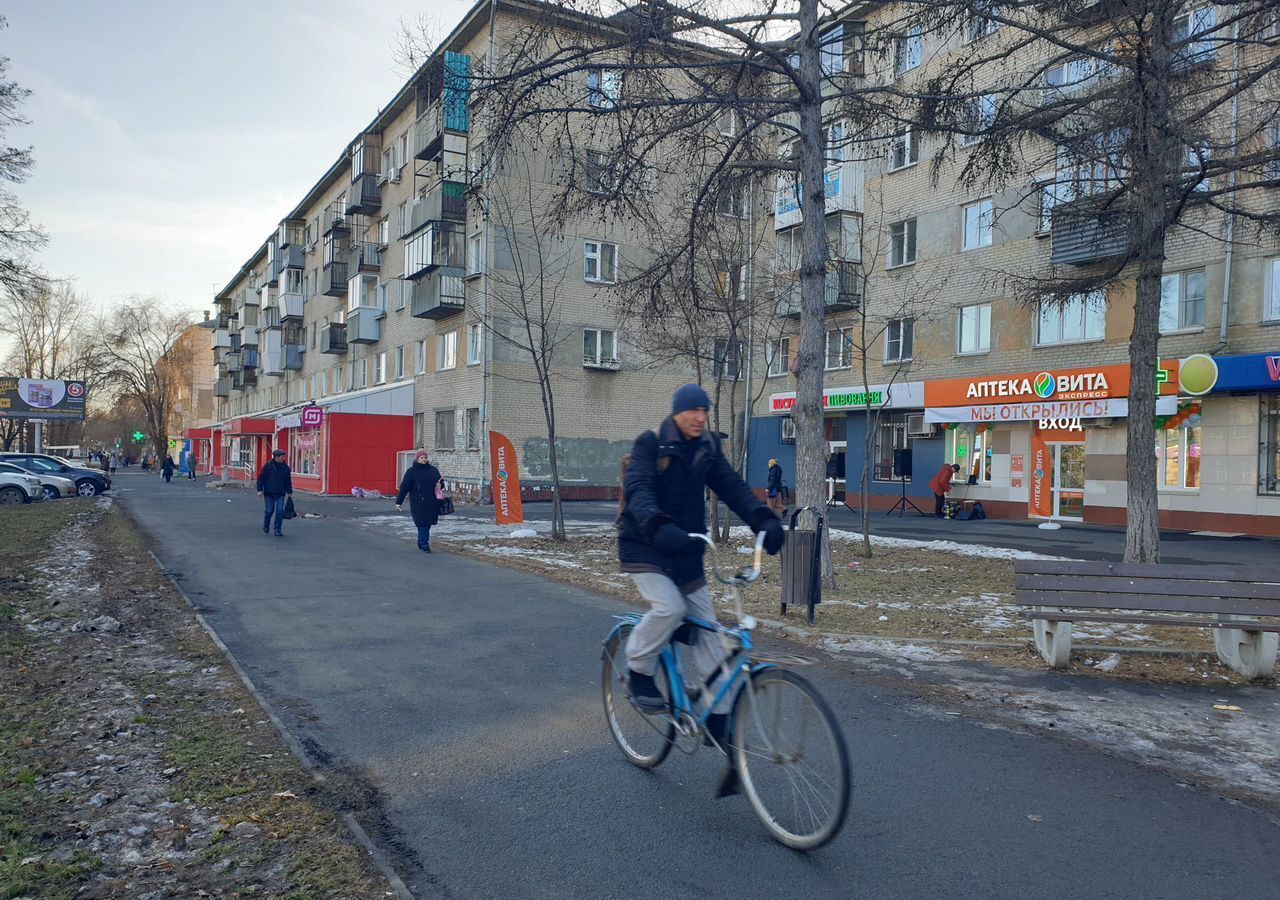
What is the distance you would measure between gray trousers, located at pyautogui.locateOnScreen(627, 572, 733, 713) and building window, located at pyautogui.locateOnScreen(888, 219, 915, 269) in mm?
26672

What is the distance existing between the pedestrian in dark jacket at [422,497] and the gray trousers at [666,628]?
40.1ft

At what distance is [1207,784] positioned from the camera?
4.90 meters

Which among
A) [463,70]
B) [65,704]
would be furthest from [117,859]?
[463,70]

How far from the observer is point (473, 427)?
35000 millimetres

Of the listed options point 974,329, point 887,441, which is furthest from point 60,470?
point 974,329

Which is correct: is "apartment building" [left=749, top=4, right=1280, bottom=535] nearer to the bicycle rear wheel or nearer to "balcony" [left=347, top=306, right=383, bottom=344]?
the bicycle rear wheel

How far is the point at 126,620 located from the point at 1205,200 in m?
12.4

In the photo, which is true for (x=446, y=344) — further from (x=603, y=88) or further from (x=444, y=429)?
(x=603, y=88)

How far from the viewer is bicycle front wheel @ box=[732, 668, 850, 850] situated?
3.85 meters

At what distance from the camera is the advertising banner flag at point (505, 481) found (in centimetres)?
2075

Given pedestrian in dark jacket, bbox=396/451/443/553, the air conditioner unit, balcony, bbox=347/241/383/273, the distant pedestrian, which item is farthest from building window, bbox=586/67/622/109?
balcony, bbox=347/241/383/273

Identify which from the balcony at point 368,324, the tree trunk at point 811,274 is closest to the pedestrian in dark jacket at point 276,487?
the tree trunk at point 811,274

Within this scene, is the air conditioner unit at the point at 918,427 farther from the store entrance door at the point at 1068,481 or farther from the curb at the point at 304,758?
the curb at the point at 304,758

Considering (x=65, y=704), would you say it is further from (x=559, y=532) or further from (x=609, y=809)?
(x=559, y=532)
